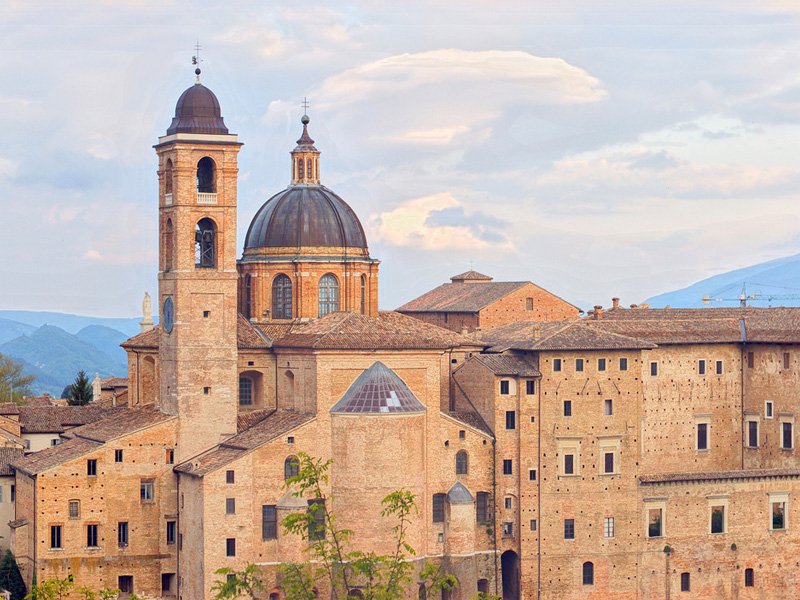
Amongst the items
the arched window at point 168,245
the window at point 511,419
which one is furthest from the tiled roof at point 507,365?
the arched window at point 168,245

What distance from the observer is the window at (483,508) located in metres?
61.0

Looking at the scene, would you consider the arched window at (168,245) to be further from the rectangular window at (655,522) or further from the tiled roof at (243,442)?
the rectangular window at (655,522)

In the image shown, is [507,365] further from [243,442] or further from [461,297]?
[461,297]

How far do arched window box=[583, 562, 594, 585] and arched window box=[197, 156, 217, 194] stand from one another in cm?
1898

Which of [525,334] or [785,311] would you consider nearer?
[525,334]

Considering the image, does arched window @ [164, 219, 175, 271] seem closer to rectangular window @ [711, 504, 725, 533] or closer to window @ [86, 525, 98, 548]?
window @ [86, 525, 98, 548]

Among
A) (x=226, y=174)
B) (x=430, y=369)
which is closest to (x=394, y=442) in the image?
(x=430, y=369)

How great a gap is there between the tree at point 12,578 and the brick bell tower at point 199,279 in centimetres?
680

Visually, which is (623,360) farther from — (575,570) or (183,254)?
(183,254)

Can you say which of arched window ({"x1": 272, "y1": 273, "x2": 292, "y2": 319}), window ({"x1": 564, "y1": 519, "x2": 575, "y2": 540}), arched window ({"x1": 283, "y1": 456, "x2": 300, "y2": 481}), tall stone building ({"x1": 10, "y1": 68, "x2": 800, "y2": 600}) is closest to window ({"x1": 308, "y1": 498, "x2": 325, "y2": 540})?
tall stone building ({"x1": 10, "y1": 68, "x2": 800, "y2": 600})

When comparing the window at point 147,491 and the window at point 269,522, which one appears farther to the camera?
the window at point 147,491

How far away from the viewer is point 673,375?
67.2 meters

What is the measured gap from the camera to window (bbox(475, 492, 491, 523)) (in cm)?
6097

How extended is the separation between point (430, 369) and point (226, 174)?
33.1ft
